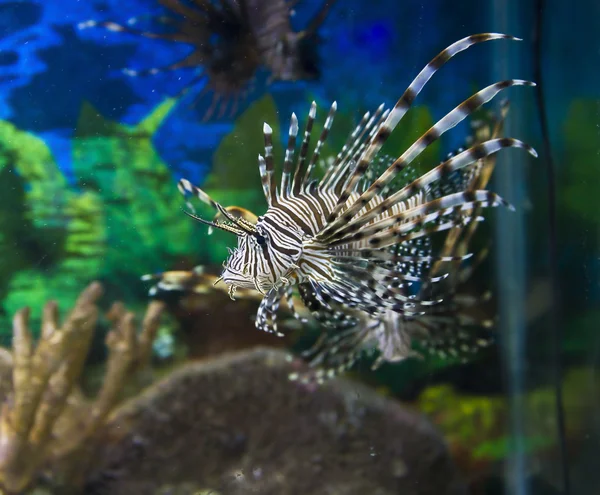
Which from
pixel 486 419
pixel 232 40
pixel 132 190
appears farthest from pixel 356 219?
pixel 486 419

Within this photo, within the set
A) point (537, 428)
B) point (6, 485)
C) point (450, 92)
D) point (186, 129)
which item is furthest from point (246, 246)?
point (537, 428)

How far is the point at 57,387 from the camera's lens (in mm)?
2275

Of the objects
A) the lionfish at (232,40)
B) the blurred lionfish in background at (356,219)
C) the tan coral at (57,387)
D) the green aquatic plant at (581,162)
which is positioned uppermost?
the lionfish at (232,40)

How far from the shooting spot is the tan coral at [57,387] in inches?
86.2

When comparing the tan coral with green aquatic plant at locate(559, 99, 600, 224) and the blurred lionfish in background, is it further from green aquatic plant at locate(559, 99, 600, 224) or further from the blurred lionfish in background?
green aquatic plant at locate(559, 99, 600, 224)

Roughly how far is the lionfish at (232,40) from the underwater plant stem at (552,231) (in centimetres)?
111

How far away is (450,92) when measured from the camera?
2439mm

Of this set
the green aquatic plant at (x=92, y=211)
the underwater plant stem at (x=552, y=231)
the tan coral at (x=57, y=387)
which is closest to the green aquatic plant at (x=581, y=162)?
the underwater plant stem at (x=552, y=231)

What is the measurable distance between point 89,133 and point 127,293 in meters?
0.80

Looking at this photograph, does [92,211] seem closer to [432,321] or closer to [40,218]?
[40,218]

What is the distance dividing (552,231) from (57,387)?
266 centimetres

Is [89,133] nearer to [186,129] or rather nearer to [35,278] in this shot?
[186,129]

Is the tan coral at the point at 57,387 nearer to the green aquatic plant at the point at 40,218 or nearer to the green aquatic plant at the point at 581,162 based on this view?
the green aquatic plant at the point at 40,218

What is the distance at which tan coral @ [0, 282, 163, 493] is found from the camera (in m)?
2.19
